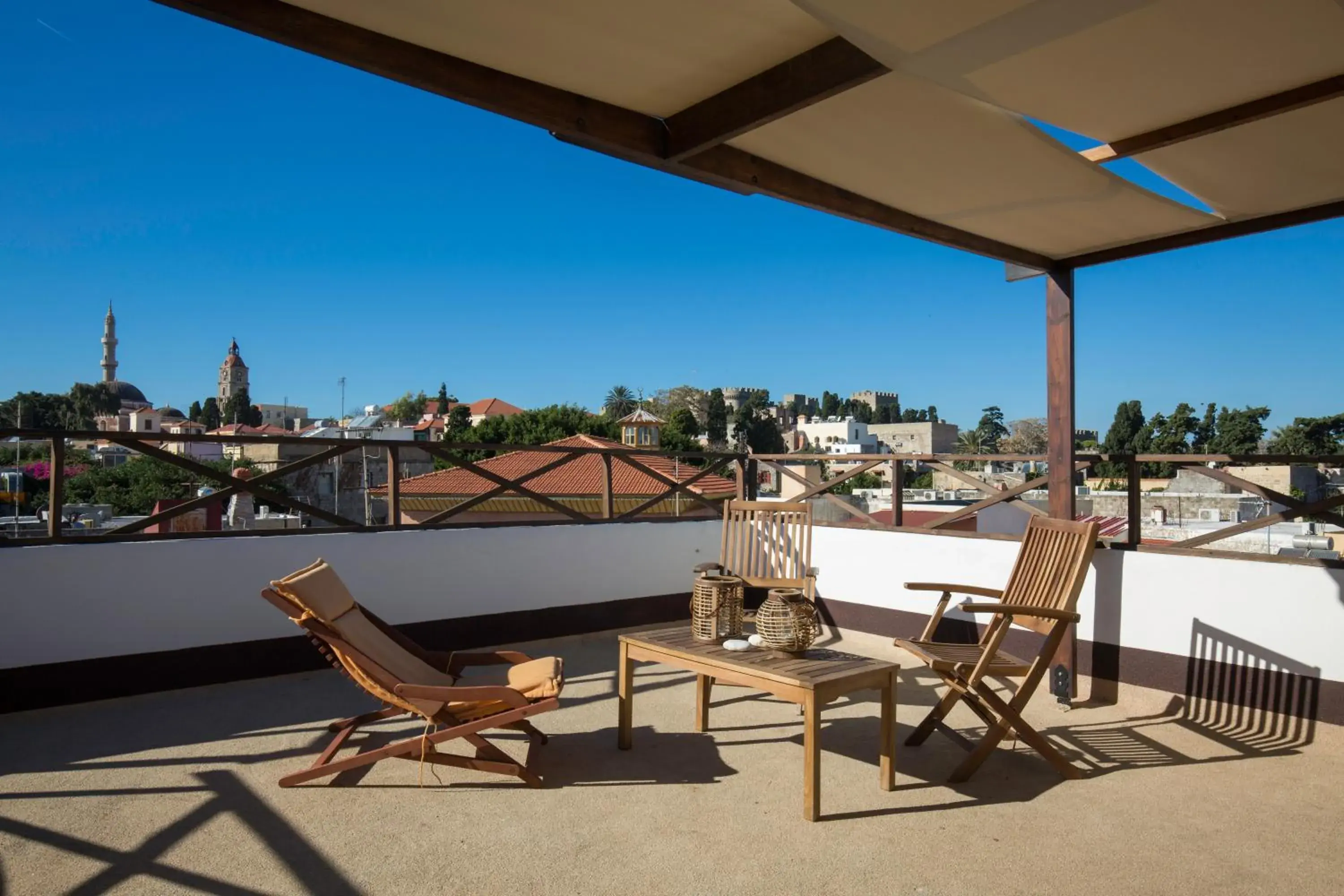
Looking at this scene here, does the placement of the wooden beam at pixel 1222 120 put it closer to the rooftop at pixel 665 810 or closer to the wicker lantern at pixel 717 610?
the wicker lantern at pixel 717 610

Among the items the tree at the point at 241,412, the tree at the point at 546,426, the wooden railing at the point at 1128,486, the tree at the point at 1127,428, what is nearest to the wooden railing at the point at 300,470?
the wooden railing at the point at 1128,486

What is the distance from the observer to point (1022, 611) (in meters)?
3.25

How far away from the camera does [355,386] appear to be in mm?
76188

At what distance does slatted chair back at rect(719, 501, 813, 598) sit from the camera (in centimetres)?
443

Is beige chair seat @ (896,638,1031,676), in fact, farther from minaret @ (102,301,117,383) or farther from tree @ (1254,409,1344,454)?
minaret @ (102,301,117,383)

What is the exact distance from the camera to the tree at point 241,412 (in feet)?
279

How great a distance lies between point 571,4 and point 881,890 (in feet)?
8.48

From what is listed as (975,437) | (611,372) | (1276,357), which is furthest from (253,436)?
(975,437)

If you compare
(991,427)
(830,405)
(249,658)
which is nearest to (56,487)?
(249,658)

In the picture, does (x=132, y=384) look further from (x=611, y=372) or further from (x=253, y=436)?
(x=253, y=436)

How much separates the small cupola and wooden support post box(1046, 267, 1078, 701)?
4594 cm

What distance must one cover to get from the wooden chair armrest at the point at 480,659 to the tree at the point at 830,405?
103770mm

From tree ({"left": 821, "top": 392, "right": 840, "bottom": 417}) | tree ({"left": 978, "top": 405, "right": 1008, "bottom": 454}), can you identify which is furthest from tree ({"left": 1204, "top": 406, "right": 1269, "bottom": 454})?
tree ({"left": 821, "top": 392, "right": 840, "bottom": 417})

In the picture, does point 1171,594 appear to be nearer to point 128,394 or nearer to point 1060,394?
point 1060,394
